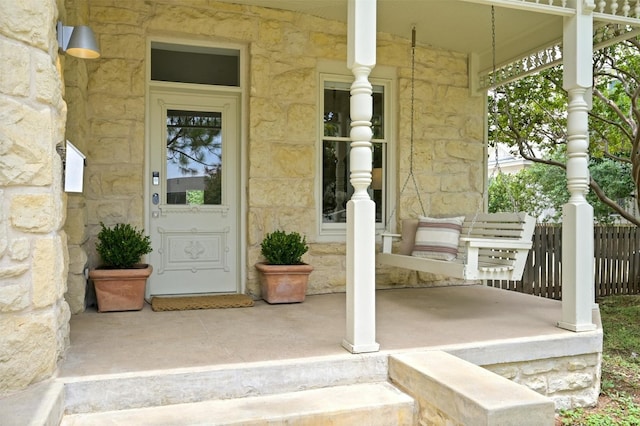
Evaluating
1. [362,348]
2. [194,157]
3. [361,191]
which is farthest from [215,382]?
[194,157]

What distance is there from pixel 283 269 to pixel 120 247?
1.42m

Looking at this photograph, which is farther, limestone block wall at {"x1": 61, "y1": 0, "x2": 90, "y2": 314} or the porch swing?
the porch swing

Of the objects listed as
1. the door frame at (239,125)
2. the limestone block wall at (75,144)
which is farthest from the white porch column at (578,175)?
the limestone block wall at (75,144)

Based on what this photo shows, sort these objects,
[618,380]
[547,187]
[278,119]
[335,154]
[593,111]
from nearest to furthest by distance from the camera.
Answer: [618,380]
[278,119]
[335,154]
[593,111]
[547,187]

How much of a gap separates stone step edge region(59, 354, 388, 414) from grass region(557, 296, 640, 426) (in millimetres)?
1619

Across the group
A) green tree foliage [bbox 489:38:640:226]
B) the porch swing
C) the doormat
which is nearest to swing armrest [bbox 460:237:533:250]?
the porch swing

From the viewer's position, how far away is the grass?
366 cm

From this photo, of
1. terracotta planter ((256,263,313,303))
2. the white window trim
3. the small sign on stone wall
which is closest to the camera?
the small sign on stone wall

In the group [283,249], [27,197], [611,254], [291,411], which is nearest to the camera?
[27,197]

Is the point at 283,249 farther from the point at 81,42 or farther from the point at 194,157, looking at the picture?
the point at 81,42

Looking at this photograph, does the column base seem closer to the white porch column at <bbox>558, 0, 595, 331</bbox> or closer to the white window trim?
the white porch column at <bbox>558, 0, 595, 331</bbox>

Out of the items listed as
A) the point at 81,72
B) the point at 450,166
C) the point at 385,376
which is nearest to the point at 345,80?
the point at 450,166

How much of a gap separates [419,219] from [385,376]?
256cm

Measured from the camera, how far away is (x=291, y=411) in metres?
2.73
